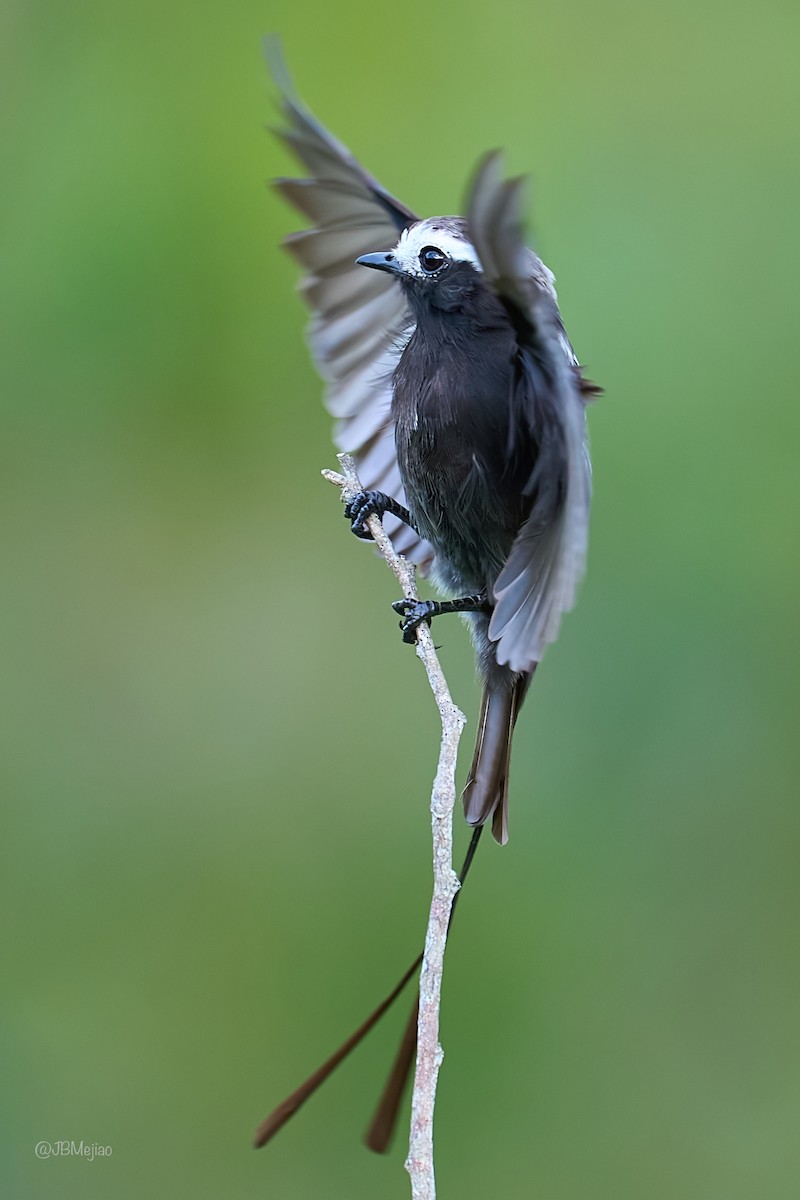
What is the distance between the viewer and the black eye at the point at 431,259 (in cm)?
321

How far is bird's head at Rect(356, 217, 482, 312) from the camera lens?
319 cm

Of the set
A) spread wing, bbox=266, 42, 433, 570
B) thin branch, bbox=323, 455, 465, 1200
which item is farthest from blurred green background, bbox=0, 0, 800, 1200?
thin branch, bbox=323, 455, 465, 1200

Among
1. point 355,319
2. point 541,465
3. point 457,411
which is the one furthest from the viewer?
point 355,319

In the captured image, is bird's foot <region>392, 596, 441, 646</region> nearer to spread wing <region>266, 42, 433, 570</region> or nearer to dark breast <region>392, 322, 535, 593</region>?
dark breast <region>392, 322, 535, 593</region>

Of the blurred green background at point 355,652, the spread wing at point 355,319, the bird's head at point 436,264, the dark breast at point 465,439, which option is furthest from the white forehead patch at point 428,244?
the blurred green background at point 355,652

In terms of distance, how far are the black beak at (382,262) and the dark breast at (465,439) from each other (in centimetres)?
14

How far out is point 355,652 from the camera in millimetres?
4676

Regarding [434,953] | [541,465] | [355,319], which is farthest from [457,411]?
[434,953]

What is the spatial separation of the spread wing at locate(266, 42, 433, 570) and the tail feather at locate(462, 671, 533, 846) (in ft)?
1.51

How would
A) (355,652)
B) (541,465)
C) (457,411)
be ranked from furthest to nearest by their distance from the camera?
1. (355,652)
2. (457,411)
3. (541,465)

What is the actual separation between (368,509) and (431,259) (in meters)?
0.57

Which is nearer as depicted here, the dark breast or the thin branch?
the thin branch

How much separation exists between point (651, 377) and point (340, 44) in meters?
1.83

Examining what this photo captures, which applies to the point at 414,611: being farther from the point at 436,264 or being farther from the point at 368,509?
the point at 436,264
